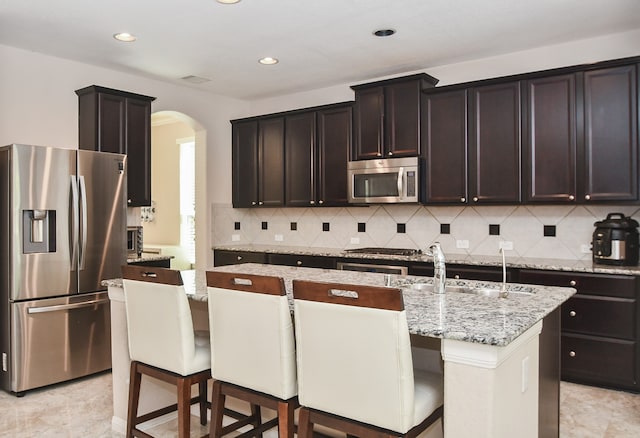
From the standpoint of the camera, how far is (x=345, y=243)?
5.56 meters

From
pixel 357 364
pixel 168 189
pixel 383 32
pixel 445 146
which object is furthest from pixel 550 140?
pixel 168 189

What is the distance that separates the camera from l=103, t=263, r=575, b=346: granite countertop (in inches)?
65.0

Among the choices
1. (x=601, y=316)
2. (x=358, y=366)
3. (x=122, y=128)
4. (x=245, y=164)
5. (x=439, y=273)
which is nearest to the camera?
(x=358, y=366)

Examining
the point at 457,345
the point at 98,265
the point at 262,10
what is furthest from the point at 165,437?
the point at 262,10

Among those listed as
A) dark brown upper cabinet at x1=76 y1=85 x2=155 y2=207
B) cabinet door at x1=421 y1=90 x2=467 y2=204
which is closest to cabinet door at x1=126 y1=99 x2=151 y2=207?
dark brown upper cabinet at x1=76 y1=85 x2=155 y2=207

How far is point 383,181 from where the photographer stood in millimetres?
4785

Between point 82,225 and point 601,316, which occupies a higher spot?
point 82,225

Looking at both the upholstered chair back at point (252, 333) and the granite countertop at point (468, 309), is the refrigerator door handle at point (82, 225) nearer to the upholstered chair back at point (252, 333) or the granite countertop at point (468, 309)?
the granite countertop at point (468, 309)

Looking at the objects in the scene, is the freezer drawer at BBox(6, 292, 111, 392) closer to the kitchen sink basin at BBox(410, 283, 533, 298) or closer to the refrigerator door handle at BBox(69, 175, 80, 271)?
the refrigerator door handle at BBox(69, 175, 80, 271)

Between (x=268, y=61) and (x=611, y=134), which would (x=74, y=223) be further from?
(x=611, y=134)

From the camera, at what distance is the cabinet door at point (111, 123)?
4.47 m

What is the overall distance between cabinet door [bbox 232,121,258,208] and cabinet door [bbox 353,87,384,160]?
1.43 meters

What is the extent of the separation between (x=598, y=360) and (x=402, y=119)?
2516 mm

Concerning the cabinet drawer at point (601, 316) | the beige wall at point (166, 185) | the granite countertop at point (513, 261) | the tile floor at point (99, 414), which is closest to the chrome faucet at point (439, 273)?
the tile floor at point (99, 414)
